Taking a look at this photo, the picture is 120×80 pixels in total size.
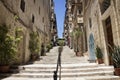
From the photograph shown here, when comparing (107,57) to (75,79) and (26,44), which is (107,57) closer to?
(75,79)

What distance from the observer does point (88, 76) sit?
705 centimetres

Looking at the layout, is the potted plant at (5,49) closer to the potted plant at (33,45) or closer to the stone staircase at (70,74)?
the stone staircase at (70,74)

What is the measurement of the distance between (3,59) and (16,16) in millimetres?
3483

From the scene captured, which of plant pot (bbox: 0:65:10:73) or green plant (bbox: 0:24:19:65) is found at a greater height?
green plant (bbox: 0:24:19:65)

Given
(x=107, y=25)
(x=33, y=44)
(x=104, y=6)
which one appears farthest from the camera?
(x=33, y=44)

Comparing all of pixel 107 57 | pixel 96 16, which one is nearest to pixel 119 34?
pixel 107 57

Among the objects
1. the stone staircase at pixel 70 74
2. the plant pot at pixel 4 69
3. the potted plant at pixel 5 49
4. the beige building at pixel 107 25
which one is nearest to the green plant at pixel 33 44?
the stone staircase at pixel 70 74

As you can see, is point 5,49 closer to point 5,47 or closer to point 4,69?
point 5,47

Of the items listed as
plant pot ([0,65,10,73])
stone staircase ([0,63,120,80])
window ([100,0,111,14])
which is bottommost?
stone staircase ([0,63,120,80])

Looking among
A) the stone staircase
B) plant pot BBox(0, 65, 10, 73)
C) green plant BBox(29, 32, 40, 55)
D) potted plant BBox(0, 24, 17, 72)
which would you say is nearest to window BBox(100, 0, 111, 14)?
the stone staircase

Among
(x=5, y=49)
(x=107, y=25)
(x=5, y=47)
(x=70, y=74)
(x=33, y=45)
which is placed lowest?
(x=70, y=74)

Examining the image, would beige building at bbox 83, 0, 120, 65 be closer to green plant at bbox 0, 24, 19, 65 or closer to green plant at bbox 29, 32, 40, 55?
green plant at bbox 0, 24, 19, 65

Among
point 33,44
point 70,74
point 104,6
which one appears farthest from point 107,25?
point 33,44

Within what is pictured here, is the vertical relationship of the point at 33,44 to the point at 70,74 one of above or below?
above
